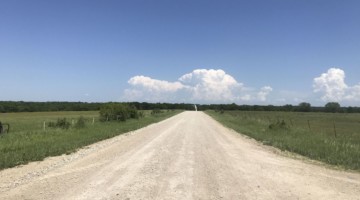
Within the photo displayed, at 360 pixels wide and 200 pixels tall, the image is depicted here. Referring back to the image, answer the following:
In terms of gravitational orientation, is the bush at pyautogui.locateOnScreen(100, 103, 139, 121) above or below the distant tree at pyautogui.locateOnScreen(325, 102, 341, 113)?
below

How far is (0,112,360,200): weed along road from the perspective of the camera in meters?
7.81

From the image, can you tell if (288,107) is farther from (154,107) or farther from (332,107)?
(154,107)

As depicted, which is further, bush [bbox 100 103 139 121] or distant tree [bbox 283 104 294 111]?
distant tree [bbox 283 104 294 111]

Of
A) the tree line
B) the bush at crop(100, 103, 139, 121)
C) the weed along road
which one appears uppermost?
the tree line

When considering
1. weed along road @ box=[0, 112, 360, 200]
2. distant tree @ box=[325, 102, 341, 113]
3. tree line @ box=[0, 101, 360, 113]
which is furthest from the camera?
distant tree @ box=[325, 102, 341, 113]

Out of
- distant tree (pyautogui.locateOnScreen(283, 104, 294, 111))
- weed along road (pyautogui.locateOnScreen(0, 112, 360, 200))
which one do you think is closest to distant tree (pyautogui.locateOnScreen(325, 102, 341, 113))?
distant tree (pyautogui.locateOnScreen(283, 104, 294, 111))

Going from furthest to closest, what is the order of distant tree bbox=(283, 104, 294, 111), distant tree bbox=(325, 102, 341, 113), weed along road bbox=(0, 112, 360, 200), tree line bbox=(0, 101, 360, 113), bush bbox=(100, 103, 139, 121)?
distant tree bbox=(283, 104, 294, 111) → distant tree bbox=(325, 102, 341, 113) → tree line bbox=(0, 101, 360, 113) → bush bbox=(100, 103, 139, 121) → weed along road bbox=(0, 112, 360, 200)

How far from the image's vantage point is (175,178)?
9.36 metres

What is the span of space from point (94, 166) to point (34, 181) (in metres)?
2.43

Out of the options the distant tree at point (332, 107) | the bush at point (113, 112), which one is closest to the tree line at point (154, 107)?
the distant tree at point (332, 107)

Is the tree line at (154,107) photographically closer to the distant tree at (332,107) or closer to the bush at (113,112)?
the distant tree at (332,107)

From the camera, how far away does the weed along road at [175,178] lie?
781cm

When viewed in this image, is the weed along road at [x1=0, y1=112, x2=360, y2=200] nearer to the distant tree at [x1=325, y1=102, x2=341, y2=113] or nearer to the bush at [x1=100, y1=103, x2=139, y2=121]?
the bush at [x1=100, y1=103, x2=139, y2=121]

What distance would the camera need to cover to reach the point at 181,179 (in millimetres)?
9258
